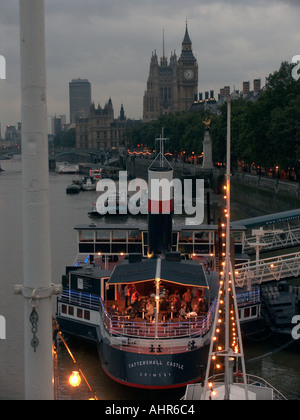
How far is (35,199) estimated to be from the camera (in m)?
6.41

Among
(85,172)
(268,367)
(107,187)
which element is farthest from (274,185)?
(85,172)

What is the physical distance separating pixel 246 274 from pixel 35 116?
15740 mm

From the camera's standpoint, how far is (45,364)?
22.1 ft

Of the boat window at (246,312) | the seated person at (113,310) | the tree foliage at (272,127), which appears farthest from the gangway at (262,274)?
the tree foliage at (272,127)

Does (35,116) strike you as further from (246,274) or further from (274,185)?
(274,185)

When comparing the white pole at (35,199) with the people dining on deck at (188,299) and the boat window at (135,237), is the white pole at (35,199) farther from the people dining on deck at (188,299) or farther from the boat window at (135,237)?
the boat window at (135,237)

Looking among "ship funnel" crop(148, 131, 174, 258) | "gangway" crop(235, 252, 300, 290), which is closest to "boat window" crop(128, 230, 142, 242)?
"ship funnel" crop(148, 131, 174, 258)

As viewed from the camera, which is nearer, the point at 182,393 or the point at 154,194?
the point at 182,393

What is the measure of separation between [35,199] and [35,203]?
0.04 metres

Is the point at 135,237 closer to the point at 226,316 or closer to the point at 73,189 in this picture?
the point at 226,316

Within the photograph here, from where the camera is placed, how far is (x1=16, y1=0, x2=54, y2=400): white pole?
20.6ft

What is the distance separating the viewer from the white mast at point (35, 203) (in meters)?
6.27

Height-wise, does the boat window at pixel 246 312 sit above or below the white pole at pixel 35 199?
below

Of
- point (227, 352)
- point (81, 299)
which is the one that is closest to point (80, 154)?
point (81, 299)
